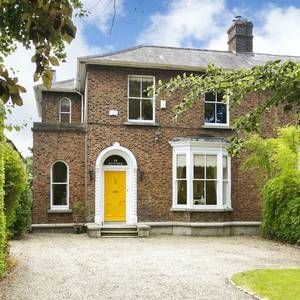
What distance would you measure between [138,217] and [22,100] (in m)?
18.7

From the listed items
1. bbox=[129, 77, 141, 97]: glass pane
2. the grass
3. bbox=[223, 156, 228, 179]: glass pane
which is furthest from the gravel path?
bbox=[129, 77, 141, 97]: glass pane

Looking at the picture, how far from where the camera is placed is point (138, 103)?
21.4 m

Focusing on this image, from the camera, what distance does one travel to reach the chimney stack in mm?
26234

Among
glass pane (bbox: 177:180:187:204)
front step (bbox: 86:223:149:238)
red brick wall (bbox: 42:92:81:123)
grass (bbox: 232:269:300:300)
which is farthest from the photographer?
red brick wall (bbox: 42:92:81:123)

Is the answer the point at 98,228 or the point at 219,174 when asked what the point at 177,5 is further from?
the point at 219,174

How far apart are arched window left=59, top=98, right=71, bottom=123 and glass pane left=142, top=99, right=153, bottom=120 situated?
5930mm

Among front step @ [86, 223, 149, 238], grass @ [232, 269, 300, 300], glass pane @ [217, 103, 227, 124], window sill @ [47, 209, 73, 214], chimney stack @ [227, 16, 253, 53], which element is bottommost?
front step @ [86, 223, 149, 238]

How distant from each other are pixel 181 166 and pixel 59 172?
5061 millimetres

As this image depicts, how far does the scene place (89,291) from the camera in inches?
364

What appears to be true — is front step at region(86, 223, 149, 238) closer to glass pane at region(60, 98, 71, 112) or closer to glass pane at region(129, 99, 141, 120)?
glass pane at region(129, 99, 141, 120)

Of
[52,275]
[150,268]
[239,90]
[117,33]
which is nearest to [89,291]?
[52,275]

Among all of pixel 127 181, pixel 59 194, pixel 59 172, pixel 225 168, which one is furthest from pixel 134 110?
pixel 59 194

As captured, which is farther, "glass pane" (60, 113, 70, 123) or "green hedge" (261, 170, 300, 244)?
"glass pane" (60, 113, 70, 123)

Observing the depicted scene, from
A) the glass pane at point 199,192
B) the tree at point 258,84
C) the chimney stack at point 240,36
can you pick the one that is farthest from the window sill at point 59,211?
the tree at point 258,84
